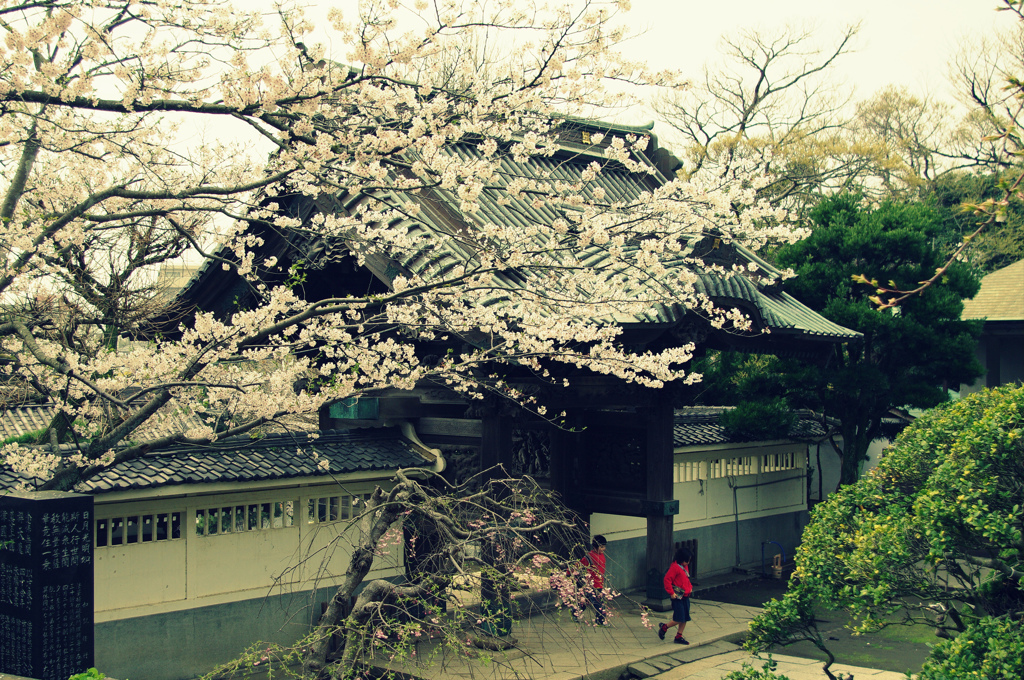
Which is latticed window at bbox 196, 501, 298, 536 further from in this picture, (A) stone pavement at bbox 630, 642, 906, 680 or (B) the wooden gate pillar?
(B) the wooden gate pillar

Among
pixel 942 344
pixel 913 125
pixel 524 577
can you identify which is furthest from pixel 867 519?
pixel 913 125

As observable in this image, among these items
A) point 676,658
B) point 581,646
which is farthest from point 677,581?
point 581,646

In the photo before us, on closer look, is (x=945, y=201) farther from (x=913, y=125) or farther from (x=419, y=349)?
(x=419, y=349)

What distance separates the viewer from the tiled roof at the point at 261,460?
8.71 metres

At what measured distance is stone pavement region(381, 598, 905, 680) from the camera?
981 cm

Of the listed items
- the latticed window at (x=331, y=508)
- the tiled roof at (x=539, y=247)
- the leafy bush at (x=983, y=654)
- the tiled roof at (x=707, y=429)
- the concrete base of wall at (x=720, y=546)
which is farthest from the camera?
the tiled roof at (x=707, y=429)

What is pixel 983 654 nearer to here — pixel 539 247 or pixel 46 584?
pixel 539 247

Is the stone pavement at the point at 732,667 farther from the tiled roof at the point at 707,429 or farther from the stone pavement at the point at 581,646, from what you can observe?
the tiled roof at the point at 707,429

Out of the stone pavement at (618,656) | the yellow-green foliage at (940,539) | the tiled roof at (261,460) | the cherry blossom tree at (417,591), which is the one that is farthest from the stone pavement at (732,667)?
the tiled roof at (261,460)

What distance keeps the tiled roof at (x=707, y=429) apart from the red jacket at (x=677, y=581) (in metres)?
3.78

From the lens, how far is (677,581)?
11719 mm

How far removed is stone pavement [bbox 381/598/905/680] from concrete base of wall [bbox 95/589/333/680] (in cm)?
148

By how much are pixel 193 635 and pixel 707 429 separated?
36.3ft

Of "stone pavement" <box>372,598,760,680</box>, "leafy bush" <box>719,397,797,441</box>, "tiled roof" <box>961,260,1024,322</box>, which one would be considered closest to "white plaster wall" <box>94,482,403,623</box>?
"stone pavement" <box>372,598,760,680</box>
